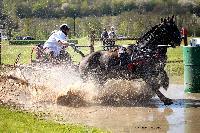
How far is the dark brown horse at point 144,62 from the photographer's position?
1321cm

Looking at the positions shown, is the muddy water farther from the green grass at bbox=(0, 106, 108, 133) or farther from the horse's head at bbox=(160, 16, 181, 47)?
the horse's head at bbox=(160, 16, 181, 47)

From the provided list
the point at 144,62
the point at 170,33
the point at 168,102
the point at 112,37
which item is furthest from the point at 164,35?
the point at 112,37

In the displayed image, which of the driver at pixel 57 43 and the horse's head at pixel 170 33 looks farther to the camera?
the driver at pixel 57 43

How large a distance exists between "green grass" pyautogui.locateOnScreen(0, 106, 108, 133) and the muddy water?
0.68m

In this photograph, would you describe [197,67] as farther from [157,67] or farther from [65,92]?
[65,92]

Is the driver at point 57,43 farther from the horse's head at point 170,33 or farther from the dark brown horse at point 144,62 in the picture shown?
the horse's head at point 170,33

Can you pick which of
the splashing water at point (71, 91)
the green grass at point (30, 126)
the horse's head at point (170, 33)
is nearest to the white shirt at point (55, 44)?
the splashing water at point (71, 91)

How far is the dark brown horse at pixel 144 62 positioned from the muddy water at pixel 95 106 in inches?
12.3

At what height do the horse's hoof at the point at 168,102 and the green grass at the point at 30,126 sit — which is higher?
the green grass at the point at 30,126

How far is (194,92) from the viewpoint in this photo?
14.8 m

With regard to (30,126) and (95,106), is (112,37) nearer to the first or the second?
(95,106)

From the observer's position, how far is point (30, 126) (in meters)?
8.95

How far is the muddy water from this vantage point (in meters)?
10.0

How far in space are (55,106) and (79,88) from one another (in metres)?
1.07
